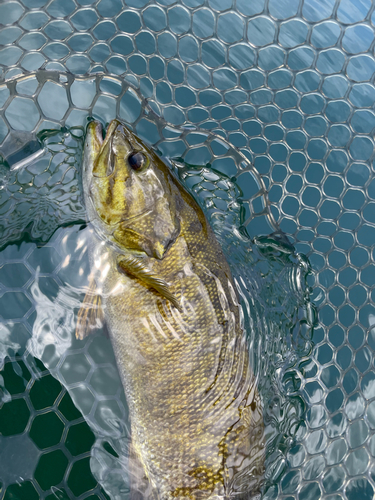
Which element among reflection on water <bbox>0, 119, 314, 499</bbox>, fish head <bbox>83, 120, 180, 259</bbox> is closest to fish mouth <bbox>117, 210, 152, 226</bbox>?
fish head <bbox>83, 120, 180, 259</bbox>

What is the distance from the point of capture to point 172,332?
7.37ft

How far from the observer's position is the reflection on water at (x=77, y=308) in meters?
2.52

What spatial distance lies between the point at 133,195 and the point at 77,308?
822 millimetres

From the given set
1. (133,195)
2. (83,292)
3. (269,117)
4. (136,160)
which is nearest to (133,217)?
(133,195)

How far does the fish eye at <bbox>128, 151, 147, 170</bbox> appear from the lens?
92.2 inches

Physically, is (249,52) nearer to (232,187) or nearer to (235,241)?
(232,187)

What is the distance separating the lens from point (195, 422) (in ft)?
7.13

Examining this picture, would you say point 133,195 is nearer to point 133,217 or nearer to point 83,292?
point 133,217

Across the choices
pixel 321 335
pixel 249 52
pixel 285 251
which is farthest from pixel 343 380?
pixel 249 52

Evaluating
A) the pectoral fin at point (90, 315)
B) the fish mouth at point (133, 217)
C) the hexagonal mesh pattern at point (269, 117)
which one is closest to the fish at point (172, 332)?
the fish mouth at point (133, 217)

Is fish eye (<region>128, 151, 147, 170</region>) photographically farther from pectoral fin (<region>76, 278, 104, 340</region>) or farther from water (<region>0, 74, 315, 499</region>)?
pectoral fin (<region>76, 278, 104, 340</region>)

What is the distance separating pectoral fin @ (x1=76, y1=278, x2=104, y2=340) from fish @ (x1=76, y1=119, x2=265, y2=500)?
0.15m

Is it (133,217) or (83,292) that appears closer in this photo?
(133,217)

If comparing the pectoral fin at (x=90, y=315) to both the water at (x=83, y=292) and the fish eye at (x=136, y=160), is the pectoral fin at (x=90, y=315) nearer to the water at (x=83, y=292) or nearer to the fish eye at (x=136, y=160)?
the water at (x=83, y=292)
